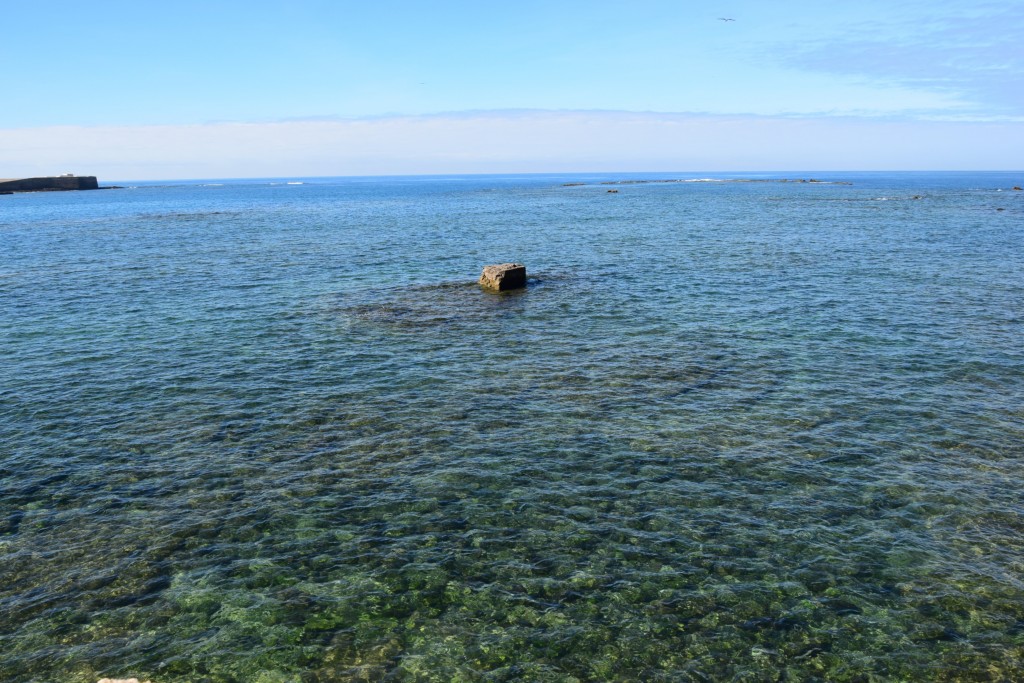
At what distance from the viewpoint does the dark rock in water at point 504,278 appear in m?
45.5

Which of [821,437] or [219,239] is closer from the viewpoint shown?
[821,437]

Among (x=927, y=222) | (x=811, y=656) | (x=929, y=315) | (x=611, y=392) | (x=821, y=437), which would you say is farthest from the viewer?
(x=927, y=222)

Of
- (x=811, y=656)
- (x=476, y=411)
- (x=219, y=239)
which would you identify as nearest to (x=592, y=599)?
(x=811, y=656)

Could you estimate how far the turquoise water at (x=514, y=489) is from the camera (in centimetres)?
1316

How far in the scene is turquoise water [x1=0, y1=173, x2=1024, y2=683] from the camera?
13156 mm

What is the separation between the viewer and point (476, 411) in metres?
24.8

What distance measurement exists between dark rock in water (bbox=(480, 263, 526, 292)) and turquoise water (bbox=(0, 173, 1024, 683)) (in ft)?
12.2

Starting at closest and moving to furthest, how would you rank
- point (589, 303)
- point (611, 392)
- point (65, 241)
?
point (611, 392) < point (589, 303) < point (65, 241)

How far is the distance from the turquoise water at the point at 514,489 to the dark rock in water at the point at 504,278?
3718 millimetres

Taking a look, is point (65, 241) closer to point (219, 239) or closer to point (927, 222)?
point (219, 239)

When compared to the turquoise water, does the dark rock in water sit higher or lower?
higher

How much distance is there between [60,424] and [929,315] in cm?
4473

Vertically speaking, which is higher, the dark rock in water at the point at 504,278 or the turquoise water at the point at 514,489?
the dark rock in water at the point at 504,278

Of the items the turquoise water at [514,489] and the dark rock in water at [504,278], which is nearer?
the turquoise water at [514,489]
